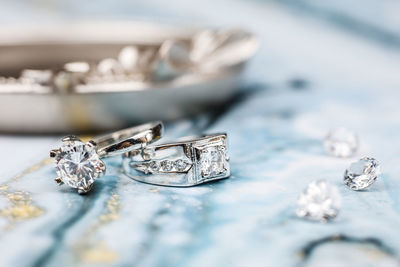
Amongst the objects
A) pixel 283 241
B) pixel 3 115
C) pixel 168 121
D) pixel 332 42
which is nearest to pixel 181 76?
pixel 168 121

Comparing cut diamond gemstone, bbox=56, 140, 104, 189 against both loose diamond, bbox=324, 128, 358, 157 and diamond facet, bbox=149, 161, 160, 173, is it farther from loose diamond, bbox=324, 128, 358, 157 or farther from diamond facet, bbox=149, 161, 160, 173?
loose diamond, bbox=324, 128, 358, 157

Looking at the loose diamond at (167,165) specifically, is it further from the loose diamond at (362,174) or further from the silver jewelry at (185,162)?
the loose diamond at (362,174)

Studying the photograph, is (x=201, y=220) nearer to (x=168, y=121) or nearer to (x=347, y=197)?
(x=347, y=197)

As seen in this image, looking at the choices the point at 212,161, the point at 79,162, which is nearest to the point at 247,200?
the point at 212,161

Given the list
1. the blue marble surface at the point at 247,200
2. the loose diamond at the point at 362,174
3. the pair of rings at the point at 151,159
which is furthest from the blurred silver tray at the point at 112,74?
the loose diamond at the point at 362,174

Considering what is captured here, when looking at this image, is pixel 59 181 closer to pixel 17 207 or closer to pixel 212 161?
pixel 17 207

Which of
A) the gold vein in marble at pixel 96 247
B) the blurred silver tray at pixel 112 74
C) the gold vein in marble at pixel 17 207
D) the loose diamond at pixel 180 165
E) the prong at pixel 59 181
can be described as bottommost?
the gold vein in marble at pixel 96 247
